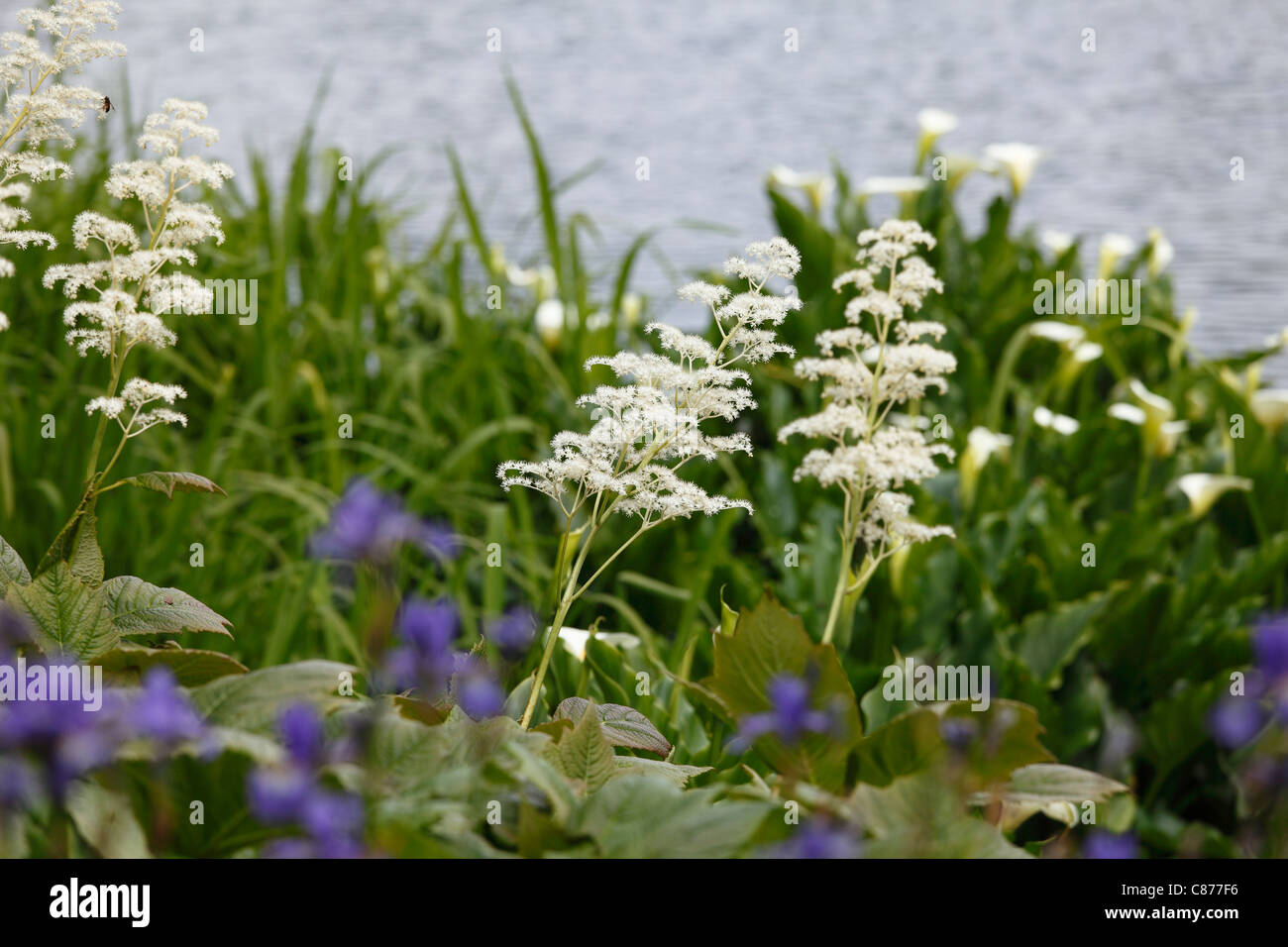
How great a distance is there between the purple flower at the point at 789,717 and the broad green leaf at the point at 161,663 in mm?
340

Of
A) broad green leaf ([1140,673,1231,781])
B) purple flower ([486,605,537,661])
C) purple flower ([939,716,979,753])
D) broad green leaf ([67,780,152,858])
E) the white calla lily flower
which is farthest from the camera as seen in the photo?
the white calla lily flower

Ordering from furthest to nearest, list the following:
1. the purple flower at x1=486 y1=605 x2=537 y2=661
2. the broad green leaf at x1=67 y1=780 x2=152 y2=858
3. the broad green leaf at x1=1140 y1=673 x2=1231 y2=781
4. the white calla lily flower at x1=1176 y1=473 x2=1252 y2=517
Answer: the white calla lily flower at x1=1176 y1=473 x2=1252 y2=517, the broad green leaf at x1=1140 y1=673 x2=1231 y2=781, the purple flower at x1=486 y1=605 x2=537 y2=661, the broad green leaf at x1=67 y1=780 x2=152 y2=858

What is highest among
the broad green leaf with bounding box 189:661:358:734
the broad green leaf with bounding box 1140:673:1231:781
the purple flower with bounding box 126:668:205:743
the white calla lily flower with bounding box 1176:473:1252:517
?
the white calla lily flower with bounding box 1176:473:1252:517

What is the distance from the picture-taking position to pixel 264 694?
685 millimetres

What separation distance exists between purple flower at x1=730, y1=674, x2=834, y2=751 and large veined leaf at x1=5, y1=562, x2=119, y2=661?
442 millimetres

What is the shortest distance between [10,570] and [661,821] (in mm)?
556

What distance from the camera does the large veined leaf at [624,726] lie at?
865 millimetres

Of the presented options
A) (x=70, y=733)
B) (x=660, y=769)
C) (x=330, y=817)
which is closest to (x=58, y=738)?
(x=70, y=733)

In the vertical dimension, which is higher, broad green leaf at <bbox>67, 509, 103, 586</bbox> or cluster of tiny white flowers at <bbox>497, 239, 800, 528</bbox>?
cluster of tiny white flowers at <bbox>497, 239, 800, 528</bbox>

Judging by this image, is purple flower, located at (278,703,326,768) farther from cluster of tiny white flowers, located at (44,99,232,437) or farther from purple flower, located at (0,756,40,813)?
cluster of tiny white flowers, located at (44,99,232,437)

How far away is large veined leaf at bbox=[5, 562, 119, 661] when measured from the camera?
0.80 m

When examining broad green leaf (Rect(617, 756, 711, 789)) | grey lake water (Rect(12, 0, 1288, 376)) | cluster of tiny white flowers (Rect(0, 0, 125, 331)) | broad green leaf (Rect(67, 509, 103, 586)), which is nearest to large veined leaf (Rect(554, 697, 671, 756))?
broad green leaf (Rect(617, 756, 711, 789))

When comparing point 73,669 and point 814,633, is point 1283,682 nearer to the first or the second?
point 73,669
